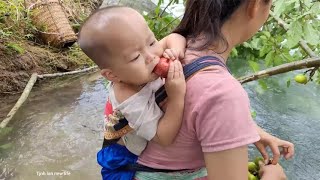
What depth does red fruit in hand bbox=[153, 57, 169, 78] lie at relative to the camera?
1262mm

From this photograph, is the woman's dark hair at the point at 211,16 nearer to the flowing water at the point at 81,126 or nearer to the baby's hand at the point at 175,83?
the baby's hand at the point at 175,83

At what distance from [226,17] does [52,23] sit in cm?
488

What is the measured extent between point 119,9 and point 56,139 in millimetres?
3013

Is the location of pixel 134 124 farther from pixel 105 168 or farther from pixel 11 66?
pixel 11 66

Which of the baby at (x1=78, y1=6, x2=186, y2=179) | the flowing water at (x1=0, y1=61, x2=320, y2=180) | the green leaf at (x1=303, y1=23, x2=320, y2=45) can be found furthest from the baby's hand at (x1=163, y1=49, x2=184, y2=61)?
the flowing water at (x1=0, y1=61, x2=320, y2=180)

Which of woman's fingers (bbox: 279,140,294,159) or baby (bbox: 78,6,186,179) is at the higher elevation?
baby (bbox: 78,6,186,179)

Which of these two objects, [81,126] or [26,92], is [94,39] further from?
[26,92]

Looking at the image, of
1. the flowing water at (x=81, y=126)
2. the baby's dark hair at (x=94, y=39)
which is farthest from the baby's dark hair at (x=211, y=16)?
the flowing water at (x=81, y=126)

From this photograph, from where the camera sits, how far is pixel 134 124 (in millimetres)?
1304

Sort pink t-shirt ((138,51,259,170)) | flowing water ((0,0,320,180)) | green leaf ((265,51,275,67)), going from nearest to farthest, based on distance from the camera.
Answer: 1. pink t-shirt ((138,51,259,170))
2. green leaf ((265,51,275,67))
3. flowing water ((0,0,320,180))

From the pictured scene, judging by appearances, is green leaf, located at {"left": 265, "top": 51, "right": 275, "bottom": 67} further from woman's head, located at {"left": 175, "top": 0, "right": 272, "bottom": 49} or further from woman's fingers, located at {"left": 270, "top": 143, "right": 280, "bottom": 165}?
woman's head, located at {"left": 175, "top": 0, "right": 272, "bottom": 49}

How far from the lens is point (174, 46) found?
1.34 metres

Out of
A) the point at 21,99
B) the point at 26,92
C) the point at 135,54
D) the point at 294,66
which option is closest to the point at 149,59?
the point at 135,54

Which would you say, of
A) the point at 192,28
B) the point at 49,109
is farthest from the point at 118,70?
the point at 49,109
